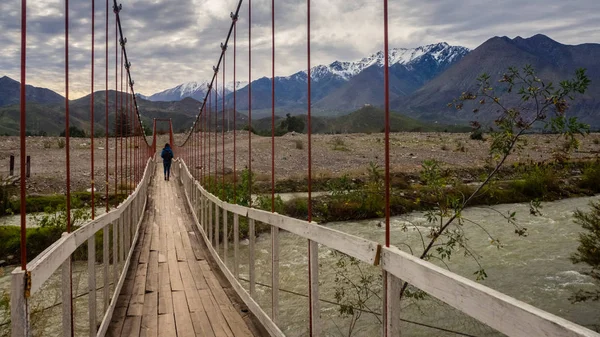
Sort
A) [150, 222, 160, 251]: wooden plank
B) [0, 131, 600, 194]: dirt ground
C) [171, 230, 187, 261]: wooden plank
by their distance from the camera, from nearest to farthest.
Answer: [171, 230, 187, 261]: wooden plank < [150, 222, 160, 251]: wooden plank < [0, 131, 600, 194]: dirt ground

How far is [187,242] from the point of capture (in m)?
8.89

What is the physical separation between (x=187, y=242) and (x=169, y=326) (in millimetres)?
4657

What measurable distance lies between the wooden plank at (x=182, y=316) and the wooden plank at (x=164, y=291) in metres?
0.06

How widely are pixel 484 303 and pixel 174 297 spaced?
4.29 meters

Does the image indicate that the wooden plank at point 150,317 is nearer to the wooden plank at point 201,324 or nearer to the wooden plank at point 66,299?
the wooden plank at point 201,324

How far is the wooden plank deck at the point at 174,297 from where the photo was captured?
167 inches

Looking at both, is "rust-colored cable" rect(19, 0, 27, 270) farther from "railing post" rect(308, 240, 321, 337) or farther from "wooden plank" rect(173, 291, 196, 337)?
"wooden plank" rect(173, 291, 196, 337)

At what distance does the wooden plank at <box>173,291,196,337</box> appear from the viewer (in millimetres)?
4156

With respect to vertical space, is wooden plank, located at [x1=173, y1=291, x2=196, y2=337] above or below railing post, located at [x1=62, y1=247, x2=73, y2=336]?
below

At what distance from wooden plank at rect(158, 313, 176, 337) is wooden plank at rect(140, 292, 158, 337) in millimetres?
35

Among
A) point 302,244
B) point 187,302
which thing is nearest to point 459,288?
point 187,302

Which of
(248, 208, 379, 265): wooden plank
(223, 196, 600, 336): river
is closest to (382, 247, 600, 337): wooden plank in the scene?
(248, 208, 379, 265): wooden plank

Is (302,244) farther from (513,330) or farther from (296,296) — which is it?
(513,330)

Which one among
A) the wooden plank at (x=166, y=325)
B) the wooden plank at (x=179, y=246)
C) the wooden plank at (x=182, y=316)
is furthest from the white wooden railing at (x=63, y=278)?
the wooden plank at (x=179, y=246)
